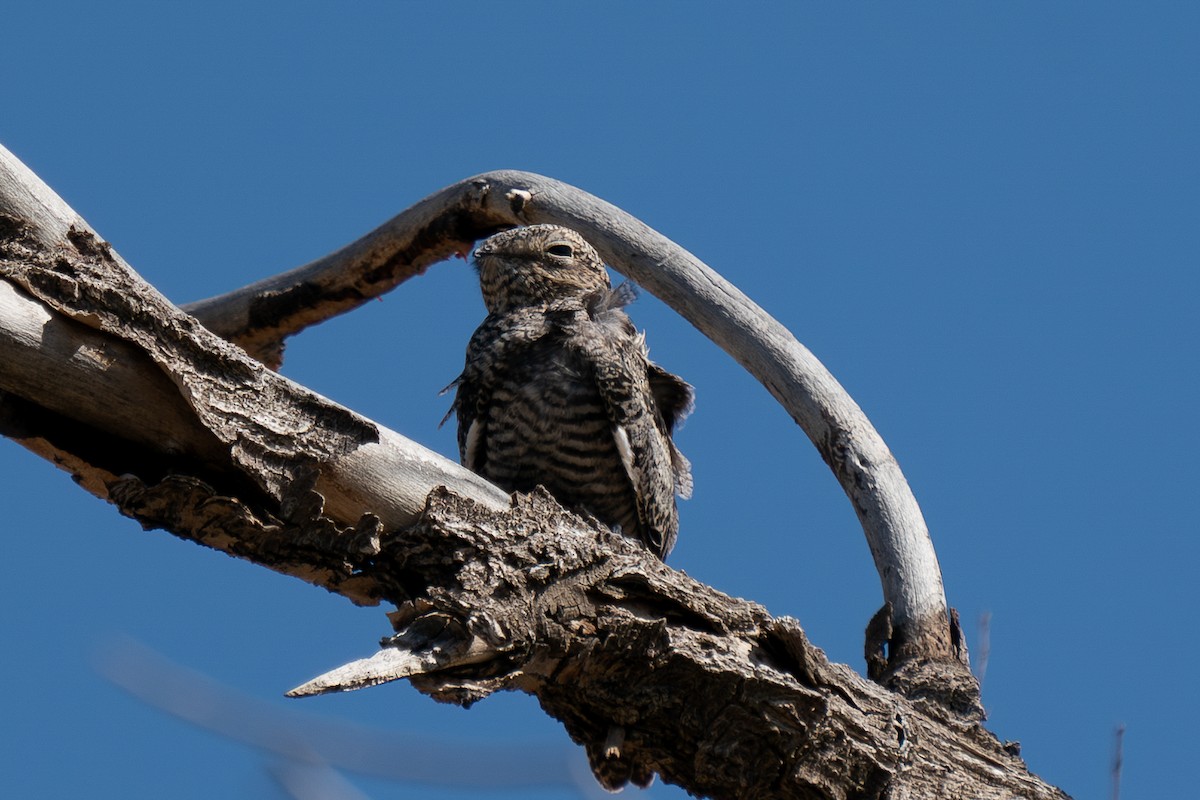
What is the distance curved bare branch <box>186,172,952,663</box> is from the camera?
16.5 feet

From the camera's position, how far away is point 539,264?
20.6 feet

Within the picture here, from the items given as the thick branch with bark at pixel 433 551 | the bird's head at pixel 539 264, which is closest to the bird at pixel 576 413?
the bird's head at pixel 539 264

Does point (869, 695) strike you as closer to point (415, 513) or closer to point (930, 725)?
point (930, 725)

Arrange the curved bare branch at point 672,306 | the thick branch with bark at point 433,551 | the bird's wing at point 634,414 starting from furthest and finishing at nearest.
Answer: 1. the bird's wing at point 634,414
2. the curved bare branch at point 672,306
3. the thick branch with bark at point 433,551

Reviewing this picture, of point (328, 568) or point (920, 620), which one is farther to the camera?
point (920, 620)

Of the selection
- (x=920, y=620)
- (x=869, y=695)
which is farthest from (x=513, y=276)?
(x=869, y=695)

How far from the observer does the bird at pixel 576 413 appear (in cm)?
544

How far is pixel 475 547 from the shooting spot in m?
3.57

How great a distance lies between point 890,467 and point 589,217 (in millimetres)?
1832

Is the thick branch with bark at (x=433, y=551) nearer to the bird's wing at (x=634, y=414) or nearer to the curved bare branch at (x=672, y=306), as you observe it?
the curved bare branch at (x=672, y=306)

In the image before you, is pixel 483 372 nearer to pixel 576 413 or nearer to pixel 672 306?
pixel 576 413

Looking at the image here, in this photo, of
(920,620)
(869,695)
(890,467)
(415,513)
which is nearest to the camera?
(415,513)

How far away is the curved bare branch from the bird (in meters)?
0.34

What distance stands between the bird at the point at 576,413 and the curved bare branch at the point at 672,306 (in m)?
0.34
